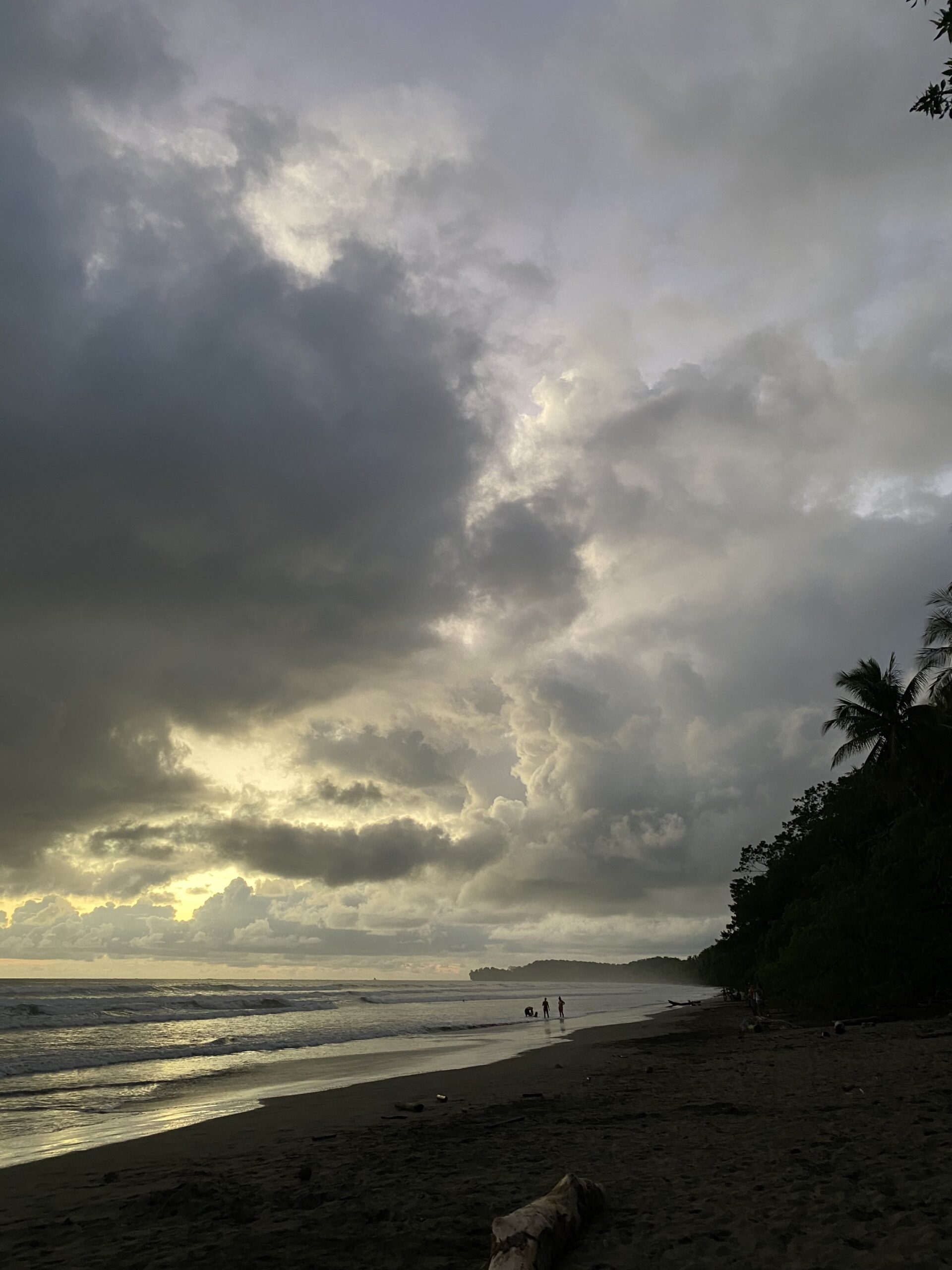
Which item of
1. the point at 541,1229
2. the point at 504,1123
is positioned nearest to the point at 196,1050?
the point at 504,1123

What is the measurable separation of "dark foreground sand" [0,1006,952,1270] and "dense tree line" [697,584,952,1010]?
13.6 m

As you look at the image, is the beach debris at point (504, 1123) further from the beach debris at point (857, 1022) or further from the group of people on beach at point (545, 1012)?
the group of people on beach at point (545, 1012)

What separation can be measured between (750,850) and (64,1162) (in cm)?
5502

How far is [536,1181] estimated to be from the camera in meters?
8.23

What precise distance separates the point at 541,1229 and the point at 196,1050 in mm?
29912

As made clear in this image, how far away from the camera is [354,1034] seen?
39.2 m

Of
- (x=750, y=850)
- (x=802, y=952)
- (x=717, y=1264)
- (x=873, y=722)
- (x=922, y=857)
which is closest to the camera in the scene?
(x=717, y=1264)

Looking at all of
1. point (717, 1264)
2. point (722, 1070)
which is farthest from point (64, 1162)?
point (722, 1070)

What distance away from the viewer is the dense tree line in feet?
88.8

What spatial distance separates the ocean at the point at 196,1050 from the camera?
16.3 m

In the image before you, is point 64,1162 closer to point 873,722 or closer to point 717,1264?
point 717,1264

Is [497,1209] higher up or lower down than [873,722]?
lower down

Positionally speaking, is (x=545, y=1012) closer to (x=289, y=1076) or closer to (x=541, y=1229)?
(x=289, y=1076)

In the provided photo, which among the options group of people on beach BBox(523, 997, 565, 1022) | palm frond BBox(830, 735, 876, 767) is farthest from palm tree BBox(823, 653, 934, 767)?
group of people on beach BBox(523, 997, 565, 1022)
